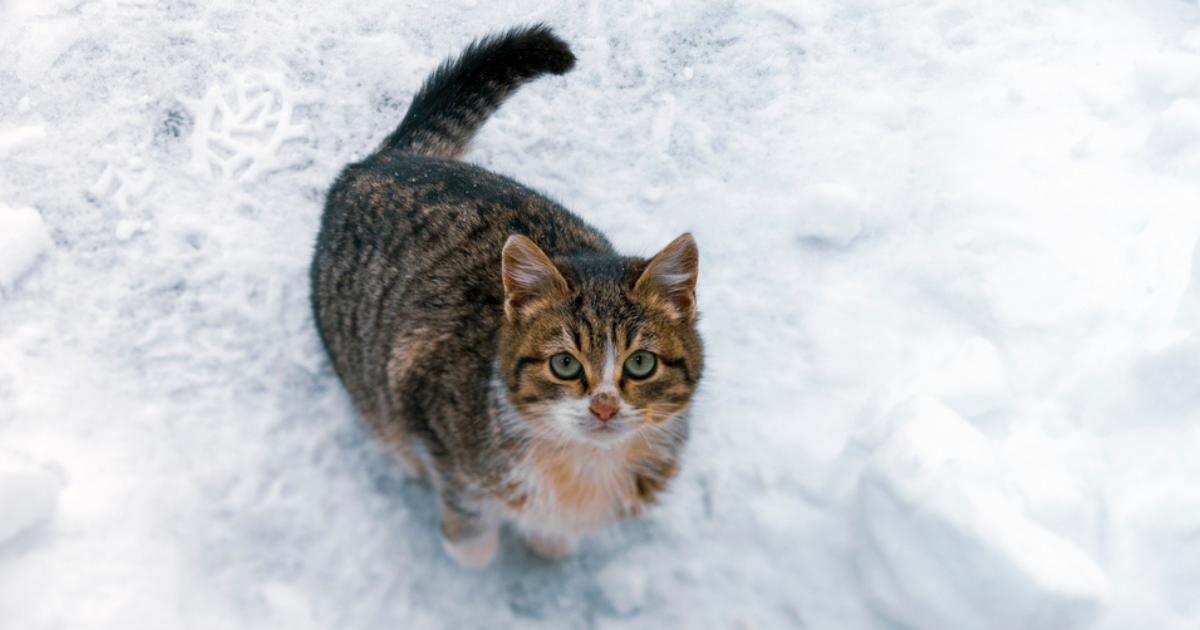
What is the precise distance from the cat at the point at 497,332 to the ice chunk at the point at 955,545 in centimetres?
74

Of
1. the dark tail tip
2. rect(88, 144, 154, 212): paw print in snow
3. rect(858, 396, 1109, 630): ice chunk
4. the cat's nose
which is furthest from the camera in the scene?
rect(88, 144, 154, 212): paw print in snow

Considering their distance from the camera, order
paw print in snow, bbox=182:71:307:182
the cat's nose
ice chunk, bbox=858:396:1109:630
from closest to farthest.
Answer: the cat's nose, ice chunk, bbox=858:396:1109:630, paw print in snow, bbox=182:71:307:182

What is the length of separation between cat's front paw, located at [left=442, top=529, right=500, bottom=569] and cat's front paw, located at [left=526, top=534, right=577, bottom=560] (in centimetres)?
15

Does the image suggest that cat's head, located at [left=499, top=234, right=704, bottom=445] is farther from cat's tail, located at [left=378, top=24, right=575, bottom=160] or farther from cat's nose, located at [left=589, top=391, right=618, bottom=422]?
cat's tail, located at [left=378, top=24, right=575, bottom=160]

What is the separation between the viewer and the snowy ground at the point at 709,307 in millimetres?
2707

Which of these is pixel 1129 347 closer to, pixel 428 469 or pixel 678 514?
pixel 678 514

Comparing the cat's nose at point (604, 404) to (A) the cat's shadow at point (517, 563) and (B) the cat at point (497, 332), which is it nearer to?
(B) the cat at point (497, 332)

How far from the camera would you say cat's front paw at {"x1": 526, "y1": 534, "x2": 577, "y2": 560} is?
299 centimetres

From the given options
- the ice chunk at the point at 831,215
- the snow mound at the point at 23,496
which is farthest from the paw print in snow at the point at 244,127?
the ice chunk at the point at 831,215

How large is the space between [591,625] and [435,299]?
1346mm

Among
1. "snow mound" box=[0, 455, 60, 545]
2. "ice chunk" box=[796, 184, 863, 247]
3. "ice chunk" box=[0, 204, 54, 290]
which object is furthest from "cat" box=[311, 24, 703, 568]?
"ice chunk" box=[0, 204, 54, 290]

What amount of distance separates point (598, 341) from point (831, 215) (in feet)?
5.52

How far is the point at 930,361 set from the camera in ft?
10.2

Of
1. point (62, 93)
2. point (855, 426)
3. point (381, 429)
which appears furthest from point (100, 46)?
point (855, 426)
